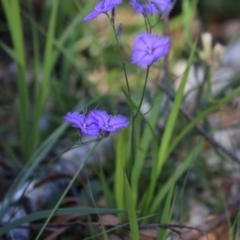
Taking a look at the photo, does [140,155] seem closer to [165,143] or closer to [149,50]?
[165,143]

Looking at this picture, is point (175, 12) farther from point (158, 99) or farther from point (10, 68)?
point (158, 99)

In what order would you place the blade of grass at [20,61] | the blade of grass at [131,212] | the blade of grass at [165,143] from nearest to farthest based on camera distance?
the blade of grass at [131,212] → the blade of grass at [165,143] → the blade of grass at [20,61]

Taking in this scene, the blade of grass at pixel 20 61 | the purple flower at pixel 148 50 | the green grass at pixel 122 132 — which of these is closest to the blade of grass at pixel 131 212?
the green grass at pixel 122 132

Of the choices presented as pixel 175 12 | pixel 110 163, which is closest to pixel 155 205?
pixel 110 163

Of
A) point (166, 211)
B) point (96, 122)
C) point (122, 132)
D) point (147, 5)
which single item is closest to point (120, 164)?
point (122, 132)

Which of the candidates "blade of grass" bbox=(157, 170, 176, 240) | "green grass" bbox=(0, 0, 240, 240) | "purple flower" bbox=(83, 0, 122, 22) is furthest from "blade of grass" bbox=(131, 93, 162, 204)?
"purple flower" bbox=(83, 0, 122, 22)

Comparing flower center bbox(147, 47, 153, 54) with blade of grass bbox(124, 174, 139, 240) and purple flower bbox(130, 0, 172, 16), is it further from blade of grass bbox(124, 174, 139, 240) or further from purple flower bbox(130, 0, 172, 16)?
blade of grass bbox(124, 174, 139, 240)

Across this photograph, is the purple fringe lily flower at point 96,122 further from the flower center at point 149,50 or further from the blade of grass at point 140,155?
the blade of grass at point 140,155
